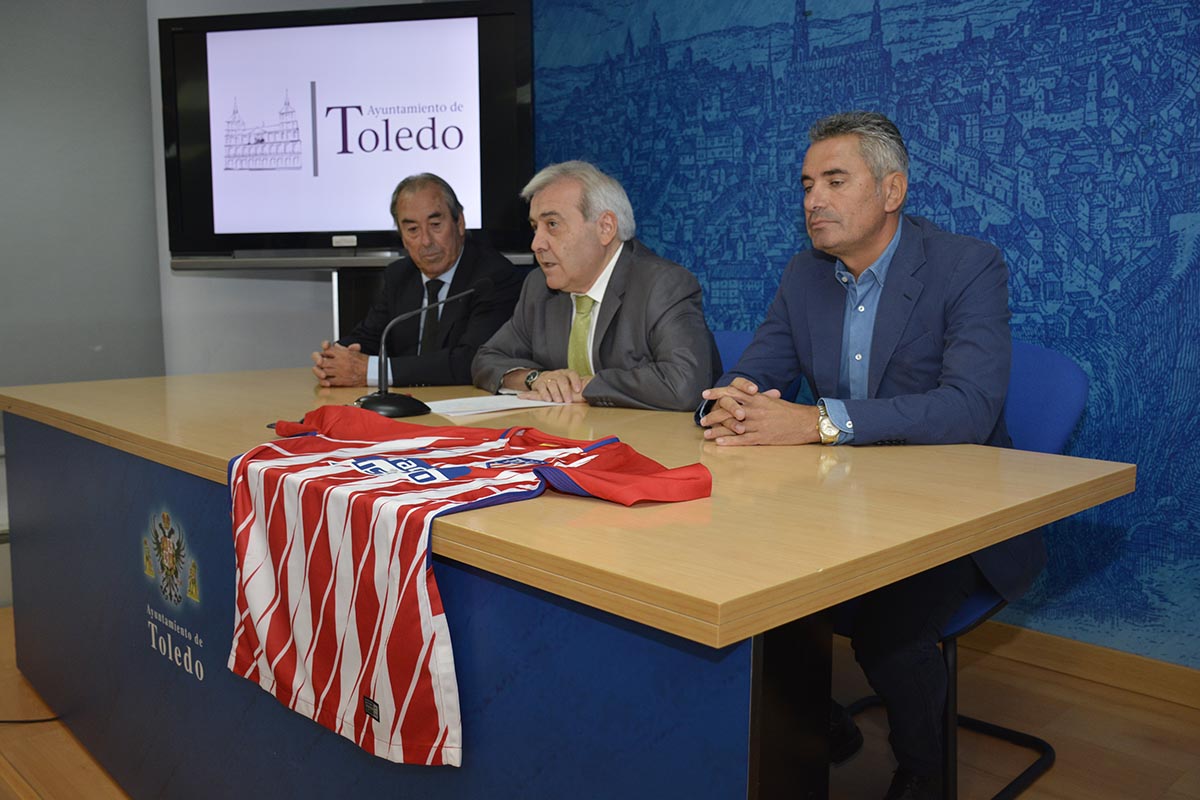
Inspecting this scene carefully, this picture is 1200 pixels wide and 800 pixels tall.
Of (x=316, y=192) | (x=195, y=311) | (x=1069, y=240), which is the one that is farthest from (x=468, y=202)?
(x=1069, y=240)

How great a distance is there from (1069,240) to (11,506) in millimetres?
2695

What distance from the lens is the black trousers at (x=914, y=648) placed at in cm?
161

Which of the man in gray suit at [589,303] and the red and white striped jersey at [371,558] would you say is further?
the man in gray suit at [589,303]

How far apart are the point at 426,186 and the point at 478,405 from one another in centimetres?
126

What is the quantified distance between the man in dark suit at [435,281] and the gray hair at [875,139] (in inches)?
47.1

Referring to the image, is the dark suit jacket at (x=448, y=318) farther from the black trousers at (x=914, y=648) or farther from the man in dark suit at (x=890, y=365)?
the black trousers at (x=914, y=648)

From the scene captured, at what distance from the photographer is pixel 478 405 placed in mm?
2061

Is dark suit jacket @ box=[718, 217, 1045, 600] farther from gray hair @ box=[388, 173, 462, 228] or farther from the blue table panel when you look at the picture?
gray hair @ box=[388, 173, 462, 228]

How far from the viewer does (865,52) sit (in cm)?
275

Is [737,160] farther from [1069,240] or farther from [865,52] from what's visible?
[1069,240]

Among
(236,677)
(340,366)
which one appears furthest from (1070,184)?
(236,677)

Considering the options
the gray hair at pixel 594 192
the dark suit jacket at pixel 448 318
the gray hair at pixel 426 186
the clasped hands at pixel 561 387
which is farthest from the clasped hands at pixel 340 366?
the gray hair at pixel 426 186

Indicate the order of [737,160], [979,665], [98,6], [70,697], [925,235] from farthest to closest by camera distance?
[98,6] < [737,160] < [979,665] < [70,697] < [925,235]

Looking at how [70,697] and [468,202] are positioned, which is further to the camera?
[468,202]
